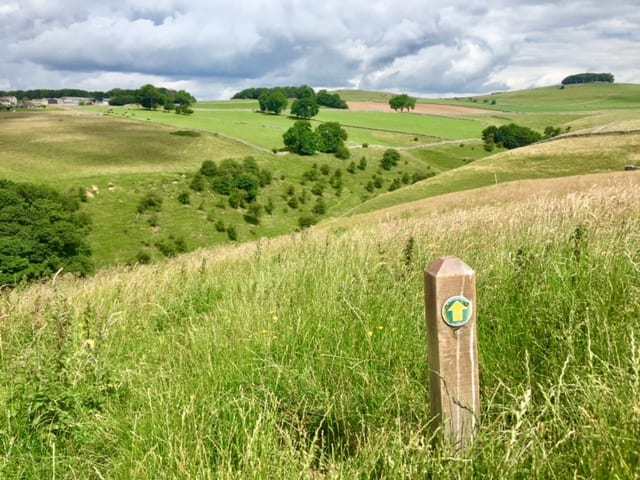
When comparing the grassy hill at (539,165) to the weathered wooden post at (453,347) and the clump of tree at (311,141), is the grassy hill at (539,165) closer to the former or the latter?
the weathered wooden post at (453,347)

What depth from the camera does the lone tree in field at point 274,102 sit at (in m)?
154

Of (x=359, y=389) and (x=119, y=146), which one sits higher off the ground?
(x=119, y=146)

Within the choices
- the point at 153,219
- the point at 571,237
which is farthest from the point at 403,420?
the point at 153,219

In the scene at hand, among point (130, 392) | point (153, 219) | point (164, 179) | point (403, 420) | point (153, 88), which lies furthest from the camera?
point (153, 88)

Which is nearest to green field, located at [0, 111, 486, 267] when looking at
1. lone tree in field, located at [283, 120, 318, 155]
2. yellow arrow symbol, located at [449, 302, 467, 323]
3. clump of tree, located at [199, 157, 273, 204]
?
clump of tree, located at [199, 157, 273, 204]

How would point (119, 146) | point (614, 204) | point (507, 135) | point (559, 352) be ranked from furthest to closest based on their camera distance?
point (507, 135) → point (119, 146) → point (614, 204) → point (559, 352)

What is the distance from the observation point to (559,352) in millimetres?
3289

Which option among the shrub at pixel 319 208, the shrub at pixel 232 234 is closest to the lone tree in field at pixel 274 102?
the shrub at pixel 319 208

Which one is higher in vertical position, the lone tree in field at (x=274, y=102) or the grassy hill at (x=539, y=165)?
the lone tree in field at (x=274, y=102)

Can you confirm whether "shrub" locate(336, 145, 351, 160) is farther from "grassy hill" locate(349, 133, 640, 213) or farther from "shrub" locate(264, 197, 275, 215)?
"grassy hill" locate(349, 133, 640, 213)

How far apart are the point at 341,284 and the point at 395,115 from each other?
6134 inches

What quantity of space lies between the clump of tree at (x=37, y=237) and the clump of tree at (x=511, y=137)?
311 ft

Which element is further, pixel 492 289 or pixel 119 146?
pixel 119 146

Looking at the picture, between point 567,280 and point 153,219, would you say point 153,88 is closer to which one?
point 153,219
